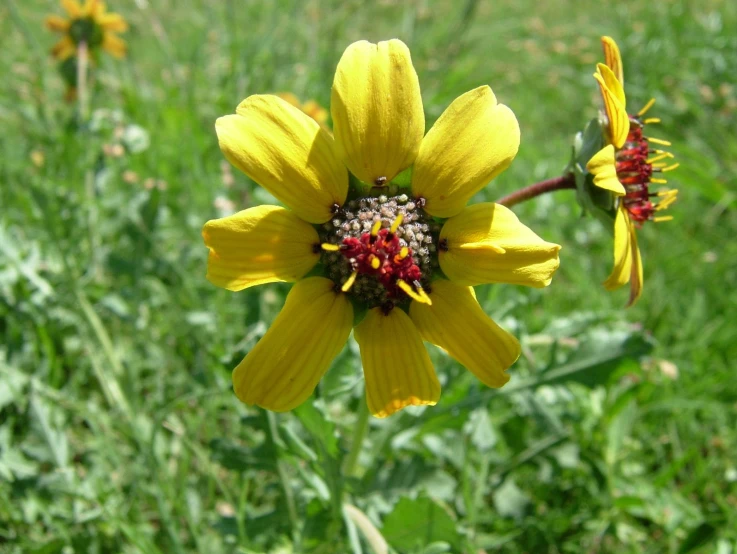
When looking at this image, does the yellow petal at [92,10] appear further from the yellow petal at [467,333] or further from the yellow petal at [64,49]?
the yellow petal at [467,333]

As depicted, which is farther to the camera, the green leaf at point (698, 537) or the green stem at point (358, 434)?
the green leaf at point (698, 537)

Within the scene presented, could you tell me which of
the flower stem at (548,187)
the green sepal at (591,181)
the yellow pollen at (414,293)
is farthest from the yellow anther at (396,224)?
the green sepal at (591,181)

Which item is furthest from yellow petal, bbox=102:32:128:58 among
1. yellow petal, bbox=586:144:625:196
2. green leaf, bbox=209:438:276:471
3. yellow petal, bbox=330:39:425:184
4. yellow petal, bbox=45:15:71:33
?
yellow petal, bbox=586:144:625:196

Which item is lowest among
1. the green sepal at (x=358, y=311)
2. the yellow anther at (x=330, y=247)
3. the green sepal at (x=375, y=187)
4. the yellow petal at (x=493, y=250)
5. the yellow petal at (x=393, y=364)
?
the yellow petal at (x=393, y=364)

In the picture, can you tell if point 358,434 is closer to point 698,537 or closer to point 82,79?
point 698,537

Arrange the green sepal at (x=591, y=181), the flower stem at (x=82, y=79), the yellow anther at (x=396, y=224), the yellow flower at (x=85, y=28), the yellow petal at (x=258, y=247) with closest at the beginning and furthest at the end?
the yellow petal at (x=258, y=247)
the yellow anther at (x=396, y=224)
the green sepal at (x=591, y=181)
the flower stem at (x=82, y=79)
the yellow flower at (x=85, y=28)

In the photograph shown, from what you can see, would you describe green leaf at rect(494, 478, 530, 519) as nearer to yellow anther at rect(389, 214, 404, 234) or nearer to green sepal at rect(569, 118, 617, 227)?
green sepal at rect(569, 118, 617, 227)

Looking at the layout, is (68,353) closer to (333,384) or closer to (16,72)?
(333,384)
